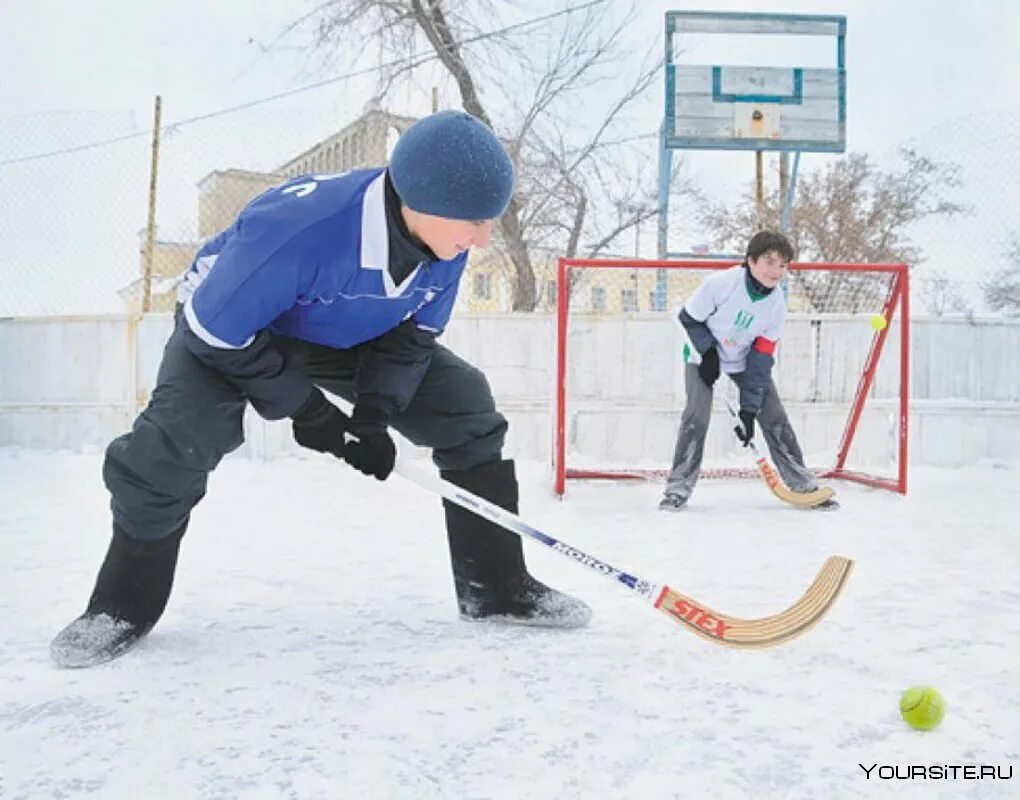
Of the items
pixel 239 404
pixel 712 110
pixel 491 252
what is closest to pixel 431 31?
pixel 491 252

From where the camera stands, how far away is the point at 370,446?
74.7 inches

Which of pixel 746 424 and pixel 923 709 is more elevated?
pixel 746 424

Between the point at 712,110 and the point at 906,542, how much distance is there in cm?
548

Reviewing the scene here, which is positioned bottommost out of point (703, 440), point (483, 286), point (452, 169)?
point (703, 440)

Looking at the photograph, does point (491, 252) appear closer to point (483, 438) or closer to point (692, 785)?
point (483, 438)

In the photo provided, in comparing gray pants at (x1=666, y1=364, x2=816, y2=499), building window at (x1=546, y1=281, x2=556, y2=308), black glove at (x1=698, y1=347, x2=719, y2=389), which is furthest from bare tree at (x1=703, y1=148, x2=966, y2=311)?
black glove at (x1=698, y1=347, x2=719, y2=389)

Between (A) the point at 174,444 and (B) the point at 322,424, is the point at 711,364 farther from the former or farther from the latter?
(A) the point at 174,444

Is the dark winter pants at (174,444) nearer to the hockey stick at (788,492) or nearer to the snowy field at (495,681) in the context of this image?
the snowy field at (495,681)

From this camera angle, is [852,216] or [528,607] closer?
[528,607]

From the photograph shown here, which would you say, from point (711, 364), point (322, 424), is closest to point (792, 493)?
point (711, 364)

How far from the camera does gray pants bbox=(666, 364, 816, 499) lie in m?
4.19

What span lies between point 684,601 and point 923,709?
1.79 feet

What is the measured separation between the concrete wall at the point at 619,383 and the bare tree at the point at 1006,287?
226mm

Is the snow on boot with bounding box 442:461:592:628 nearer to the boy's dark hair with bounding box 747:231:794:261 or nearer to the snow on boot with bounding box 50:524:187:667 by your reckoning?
the snow on boot with bounding box 50:524:187:667
